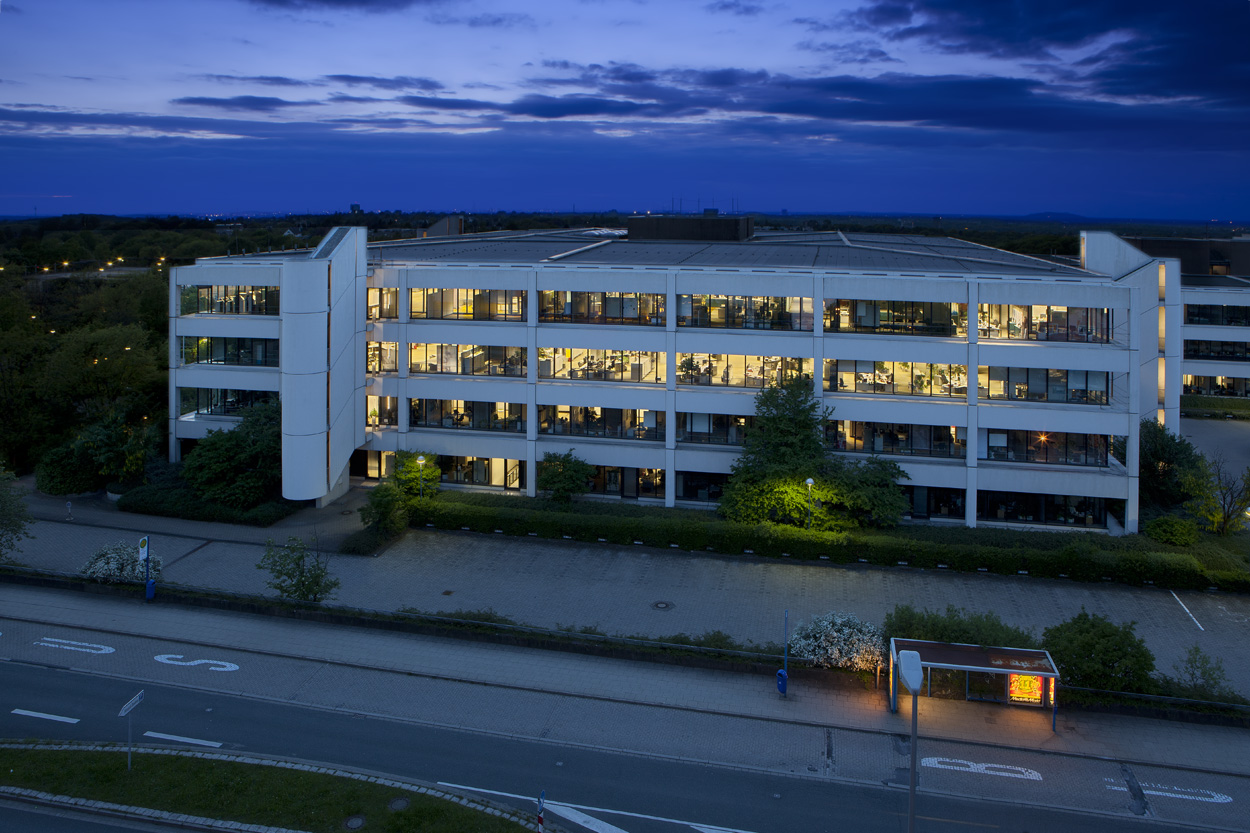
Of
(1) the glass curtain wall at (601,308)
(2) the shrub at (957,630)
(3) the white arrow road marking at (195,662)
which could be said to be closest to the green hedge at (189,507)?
(3) the white arrow road marking at (195,662)

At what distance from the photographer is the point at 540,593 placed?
33.8 meters

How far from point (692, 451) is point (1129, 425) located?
1773 centimetres

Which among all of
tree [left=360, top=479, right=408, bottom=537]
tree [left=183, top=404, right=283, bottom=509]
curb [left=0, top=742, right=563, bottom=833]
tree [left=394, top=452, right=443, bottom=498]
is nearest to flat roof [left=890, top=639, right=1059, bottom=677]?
curb [left=0, top=742, right=563, bottom=833]

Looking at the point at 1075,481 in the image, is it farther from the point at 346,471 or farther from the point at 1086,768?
the point at 346,471

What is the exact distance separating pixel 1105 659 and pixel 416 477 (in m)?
26.9

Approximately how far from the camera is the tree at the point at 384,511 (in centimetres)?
3844

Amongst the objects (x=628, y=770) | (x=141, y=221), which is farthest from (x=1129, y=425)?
(x=141, y=221)

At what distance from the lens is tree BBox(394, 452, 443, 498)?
40750mm

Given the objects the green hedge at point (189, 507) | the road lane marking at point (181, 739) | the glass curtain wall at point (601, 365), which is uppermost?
the glass curtain wall at point (601, 365)

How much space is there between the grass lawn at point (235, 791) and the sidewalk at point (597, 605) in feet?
20.2

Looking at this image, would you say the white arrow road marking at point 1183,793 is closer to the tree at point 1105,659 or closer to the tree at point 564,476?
the tree at point 1105,659

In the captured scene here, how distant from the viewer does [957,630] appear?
26.5 meters

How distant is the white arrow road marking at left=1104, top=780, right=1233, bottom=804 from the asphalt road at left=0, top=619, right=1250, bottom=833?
5 centimetres

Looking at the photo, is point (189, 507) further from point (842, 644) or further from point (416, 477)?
point (842, 644)
